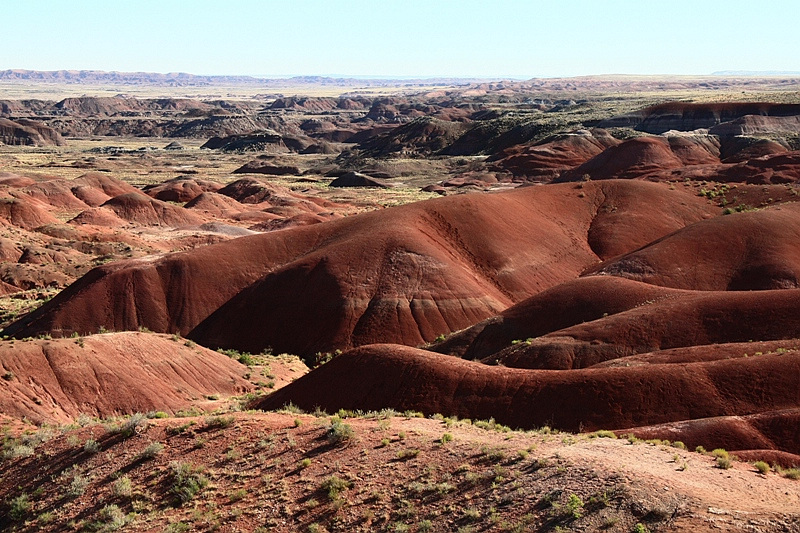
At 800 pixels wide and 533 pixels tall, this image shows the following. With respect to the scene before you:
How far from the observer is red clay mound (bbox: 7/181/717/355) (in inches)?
1722

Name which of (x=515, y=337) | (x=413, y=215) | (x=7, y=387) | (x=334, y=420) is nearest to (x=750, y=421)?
(x=334, y=420)

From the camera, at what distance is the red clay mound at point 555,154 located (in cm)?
11506

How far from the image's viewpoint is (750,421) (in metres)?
20.0

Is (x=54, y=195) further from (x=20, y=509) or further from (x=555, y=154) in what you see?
(x=20, y=509)

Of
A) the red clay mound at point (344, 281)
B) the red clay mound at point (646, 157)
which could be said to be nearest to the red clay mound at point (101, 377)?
the red clay mound at point (344, 281)

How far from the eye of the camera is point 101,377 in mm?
31203

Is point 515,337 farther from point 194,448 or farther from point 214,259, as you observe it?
point 214,259

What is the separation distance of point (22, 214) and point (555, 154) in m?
71.5

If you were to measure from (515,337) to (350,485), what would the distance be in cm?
1900

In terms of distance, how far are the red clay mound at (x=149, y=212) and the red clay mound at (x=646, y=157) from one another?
149ft

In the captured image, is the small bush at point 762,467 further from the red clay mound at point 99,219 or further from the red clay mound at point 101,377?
the red clay mound at point 99,219

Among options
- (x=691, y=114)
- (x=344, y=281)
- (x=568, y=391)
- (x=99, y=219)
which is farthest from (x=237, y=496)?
(x=691, y=114)

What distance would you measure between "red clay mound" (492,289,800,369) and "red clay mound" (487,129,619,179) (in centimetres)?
8301

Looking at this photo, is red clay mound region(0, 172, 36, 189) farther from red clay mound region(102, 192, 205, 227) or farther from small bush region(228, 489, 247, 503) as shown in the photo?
small bush region(228, 489, 247, 503)
